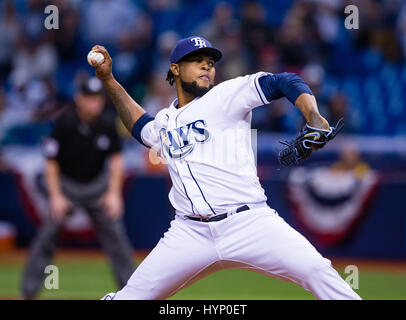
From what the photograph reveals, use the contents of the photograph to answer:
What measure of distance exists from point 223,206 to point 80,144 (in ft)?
13.1

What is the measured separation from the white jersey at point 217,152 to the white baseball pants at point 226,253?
0.11 m

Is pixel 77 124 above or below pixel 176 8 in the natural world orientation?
below

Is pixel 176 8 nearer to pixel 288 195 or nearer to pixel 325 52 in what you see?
pixel 325 52

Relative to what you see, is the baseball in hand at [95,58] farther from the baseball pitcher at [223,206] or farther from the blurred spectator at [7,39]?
the blurred spectator at [7,39]

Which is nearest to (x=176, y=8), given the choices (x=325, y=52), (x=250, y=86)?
(x=325, y=52)

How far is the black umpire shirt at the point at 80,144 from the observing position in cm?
828

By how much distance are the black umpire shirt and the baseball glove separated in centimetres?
421

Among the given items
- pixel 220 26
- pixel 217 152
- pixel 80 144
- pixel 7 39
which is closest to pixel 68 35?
pixel 7 39

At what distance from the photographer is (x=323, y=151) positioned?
1166 cm

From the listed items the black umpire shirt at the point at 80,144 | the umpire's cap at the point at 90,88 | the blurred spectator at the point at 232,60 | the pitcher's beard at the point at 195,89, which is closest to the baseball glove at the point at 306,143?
the pitcher's beard at the point at 195,89

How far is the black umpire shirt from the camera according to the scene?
8.28m

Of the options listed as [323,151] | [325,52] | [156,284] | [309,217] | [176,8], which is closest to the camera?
[156,284]

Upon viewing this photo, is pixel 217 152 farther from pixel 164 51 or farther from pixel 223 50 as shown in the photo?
pixel 164 51
